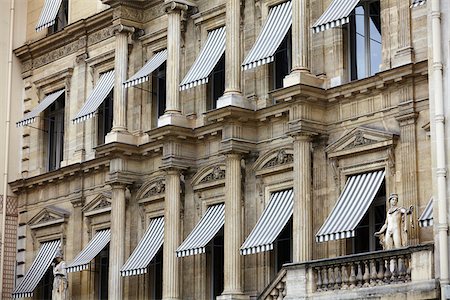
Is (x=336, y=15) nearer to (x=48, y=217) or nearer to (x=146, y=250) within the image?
(x=146, y=250)

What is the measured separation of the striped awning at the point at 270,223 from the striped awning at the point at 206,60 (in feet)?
14.7

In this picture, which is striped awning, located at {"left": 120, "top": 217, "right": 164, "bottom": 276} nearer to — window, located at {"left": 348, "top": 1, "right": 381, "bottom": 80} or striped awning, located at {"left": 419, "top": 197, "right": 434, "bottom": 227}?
window, located at {"left": 348, "top": 1, "right": 381, "bottom": 80}

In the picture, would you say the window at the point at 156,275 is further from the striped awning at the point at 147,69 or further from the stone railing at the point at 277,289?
the stone railing at the point at 277,289

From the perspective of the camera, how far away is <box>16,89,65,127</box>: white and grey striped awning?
41562mm

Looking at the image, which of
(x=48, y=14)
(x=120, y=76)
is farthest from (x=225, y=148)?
(x=48, y=14)

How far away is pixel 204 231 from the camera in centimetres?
3362

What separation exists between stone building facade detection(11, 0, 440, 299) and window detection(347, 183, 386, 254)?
49 millimetres

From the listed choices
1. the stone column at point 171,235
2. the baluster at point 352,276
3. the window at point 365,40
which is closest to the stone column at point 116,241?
the stone column at point 171,235

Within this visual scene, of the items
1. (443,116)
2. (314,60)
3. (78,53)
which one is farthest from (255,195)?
(78,53)

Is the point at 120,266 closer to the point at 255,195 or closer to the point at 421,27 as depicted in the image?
the point at 255,195

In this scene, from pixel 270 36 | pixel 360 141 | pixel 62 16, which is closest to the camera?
pixel 360 141

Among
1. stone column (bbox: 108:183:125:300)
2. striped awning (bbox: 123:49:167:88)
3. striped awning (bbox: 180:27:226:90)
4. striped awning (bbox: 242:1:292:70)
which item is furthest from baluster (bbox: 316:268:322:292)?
striped awning (bbox: 123:49:167:88)

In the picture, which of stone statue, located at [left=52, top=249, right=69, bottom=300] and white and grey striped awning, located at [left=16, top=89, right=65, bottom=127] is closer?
stone statue, located at [left=52, top=249, right=69, bottom=300]

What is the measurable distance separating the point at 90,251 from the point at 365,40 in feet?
39.5
